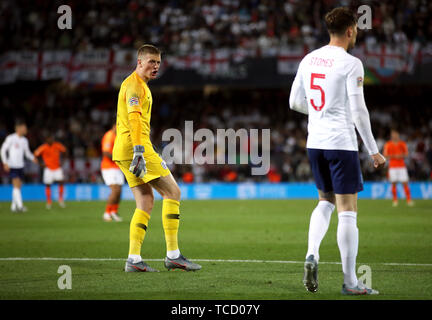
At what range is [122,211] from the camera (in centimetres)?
1733

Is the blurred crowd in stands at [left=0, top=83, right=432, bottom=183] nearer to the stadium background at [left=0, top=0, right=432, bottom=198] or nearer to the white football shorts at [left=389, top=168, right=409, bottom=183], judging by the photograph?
the stadium background at [left=0, top=0, right=432, bottom=198]

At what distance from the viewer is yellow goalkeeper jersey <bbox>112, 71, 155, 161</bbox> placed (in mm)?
6812

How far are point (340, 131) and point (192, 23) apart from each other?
23.1 m

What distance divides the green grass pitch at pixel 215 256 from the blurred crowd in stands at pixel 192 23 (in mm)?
11732

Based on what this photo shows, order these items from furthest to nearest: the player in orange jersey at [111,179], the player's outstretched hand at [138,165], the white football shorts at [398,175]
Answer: the white football shorts at [398,175] → the player in orange jersey at [111,179] → the player's outstretched hand at [138,165]

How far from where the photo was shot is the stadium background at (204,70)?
24938 millimetres

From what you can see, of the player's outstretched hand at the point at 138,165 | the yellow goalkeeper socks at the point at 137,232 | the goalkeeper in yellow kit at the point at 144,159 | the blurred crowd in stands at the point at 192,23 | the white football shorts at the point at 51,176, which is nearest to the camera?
the player's outstretched hand at the point at 138,165

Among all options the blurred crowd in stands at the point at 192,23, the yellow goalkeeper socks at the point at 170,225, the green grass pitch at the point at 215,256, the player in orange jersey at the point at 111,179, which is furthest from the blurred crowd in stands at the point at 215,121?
the yellow goalkeeper socks at the point at 170,225

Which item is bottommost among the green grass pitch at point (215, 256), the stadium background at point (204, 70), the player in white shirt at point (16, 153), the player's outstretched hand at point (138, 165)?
the green grass pitch at point (215, 256)

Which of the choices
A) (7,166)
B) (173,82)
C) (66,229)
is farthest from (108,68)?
(66,229)

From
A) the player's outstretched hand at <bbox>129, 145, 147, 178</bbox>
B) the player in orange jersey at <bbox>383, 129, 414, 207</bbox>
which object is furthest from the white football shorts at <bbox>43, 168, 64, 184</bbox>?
the player's outstretched hand at <bbox>129, 145, 147, 178</bbox>

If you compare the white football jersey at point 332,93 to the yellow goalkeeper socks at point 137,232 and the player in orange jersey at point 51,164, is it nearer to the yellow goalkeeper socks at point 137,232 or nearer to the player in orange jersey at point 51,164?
the yellow goalkeeper socks at point 137,232
